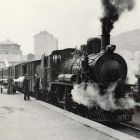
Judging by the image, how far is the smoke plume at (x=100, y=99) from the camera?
29.6 ft

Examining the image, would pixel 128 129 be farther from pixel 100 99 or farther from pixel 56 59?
pixel 56 59

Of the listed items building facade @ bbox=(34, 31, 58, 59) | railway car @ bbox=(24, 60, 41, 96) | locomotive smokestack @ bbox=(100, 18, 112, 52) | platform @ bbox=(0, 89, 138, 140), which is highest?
building facade @ bbox=(34, 31, 58, 59)

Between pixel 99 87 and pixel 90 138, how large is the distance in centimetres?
392

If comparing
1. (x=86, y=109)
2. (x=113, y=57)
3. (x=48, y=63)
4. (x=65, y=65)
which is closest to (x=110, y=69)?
(x=113, y=57)

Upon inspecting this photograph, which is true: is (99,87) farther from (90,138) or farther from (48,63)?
(48,63)

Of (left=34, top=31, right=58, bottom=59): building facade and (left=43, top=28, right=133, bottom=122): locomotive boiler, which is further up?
(left=34, top=31, right=58, bottom=59): building facade

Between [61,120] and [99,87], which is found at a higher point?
[99,87]

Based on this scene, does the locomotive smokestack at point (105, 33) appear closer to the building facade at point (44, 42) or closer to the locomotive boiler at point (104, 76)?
the locomotive boiler at point (104, 76)

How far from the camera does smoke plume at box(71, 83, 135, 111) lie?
29.6ft

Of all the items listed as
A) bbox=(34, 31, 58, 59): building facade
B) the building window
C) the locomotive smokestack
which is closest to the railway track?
the locomotive smokestack

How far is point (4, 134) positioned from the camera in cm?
580

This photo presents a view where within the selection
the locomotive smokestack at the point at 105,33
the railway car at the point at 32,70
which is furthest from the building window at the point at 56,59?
the railway car at the point at 32,70

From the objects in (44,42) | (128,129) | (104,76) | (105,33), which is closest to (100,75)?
(104,76)

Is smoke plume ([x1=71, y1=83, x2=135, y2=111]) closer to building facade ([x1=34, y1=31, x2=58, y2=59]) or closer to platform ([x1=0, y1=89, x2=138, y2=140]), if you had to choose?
platform ([x1=0, y1=89, x2=138, y2=140])
